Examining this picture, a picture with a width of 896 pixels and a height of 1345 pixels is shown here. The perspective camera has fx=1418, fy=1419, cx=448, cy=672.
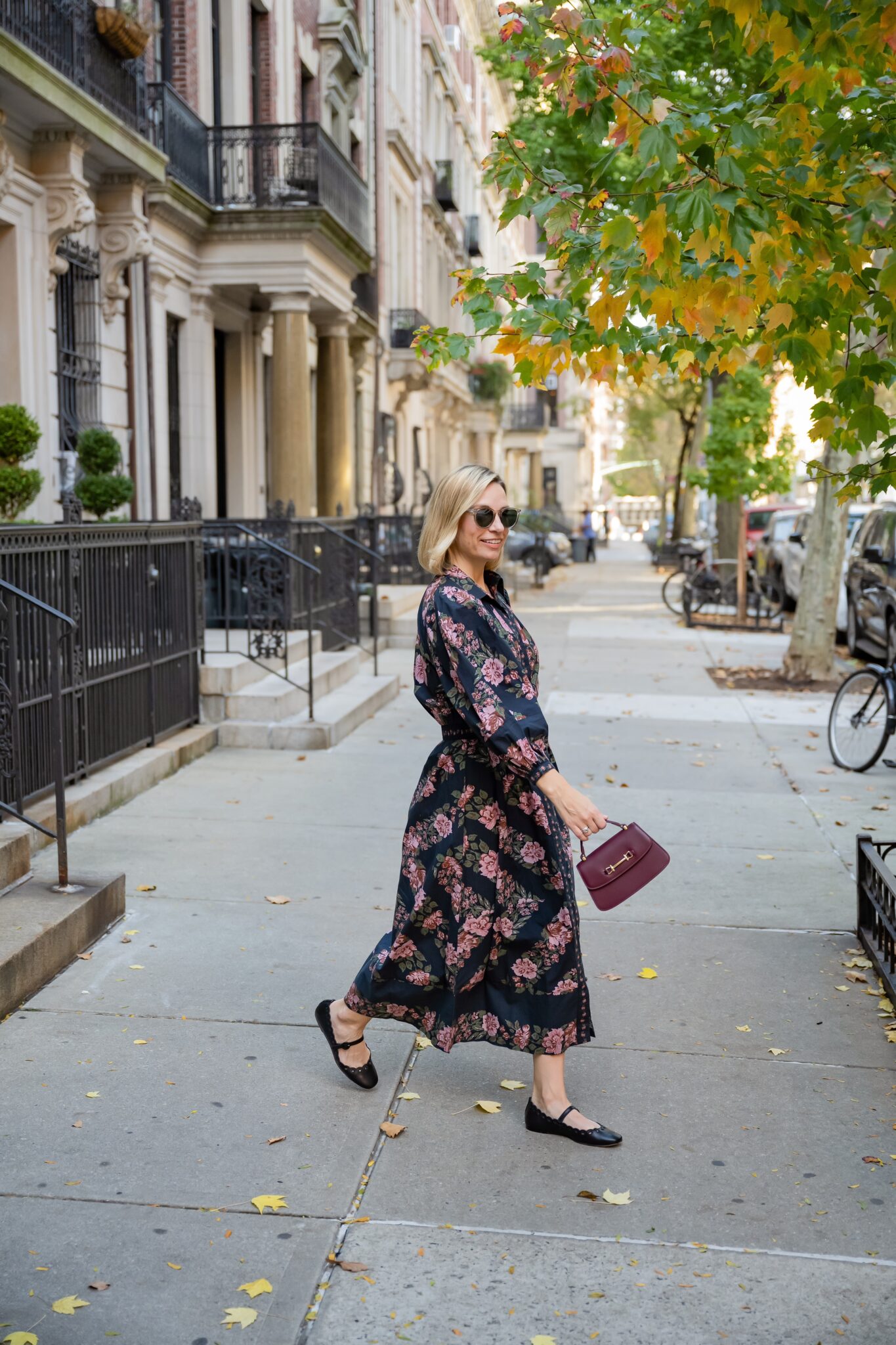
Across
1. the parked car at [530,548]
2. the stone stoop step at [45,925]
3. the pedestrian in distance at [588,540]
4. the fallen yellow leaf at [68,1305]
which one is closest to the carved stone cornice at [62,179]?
the stone stoop step at [45,925]

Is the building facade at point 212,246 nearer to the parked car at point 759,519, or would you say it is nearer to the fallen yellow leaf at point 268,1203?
the parked car at point 759,519

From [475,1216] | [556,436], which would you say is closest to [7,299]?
[475,1216]

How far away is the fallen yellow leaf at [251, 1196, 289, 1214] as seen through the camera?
3.53m

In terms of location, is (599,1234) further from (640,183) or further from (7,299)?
(7,299)

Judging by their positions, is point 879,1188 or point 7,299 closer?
point 879,1188

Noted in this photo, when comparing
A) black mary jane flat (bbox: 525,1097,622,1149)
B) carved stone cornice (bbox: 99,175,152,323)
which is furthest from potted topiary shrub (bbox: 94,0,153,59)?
black mary jane flat (bbox: 525,1097,622,1149)

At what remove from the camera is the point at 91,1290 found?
315cm

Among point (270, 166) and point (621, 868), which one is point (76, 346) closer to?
point (270, 166)

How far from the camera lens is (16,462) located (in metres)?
9.64

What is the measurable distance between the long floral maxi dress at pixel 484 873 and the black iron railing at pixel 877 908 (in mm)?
1714

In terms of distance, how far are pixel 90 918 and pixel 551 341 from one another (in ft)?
9.40

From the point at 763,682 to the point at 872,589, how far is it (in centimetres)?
183

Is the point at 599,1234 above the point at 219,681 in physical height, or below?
below

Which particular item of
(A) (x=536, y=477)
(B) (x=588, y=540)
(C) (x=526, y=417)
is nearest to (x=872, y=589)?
(B) (x=588, y=540)
